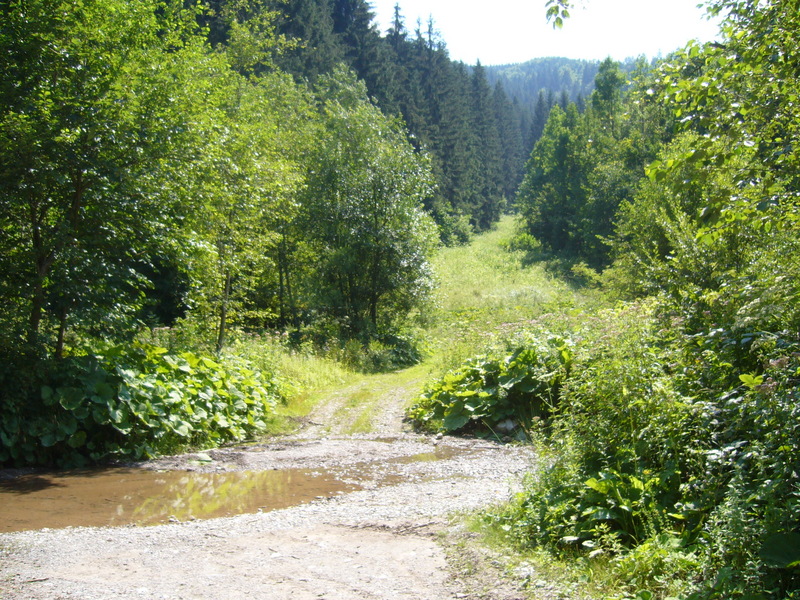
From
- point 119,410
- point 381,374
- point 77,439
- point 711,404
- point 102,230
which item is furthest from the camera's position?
point 381,374

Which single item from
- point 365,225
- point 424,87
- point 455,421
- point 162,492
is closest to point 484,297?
point 365,225

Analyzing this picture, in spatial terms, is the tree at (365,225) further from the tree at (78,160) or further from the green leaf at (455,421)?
the tree at (78,160)

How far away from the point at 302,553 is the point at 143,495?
114 inches

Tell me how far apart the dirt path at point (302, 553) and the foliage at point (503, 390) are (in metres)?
2.31

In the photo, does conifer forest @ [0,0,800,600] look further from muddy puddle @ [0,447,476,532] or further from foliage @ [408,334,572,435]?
muddy puddle @ [0,447,476,532]

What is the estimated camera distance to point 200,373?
10.6m

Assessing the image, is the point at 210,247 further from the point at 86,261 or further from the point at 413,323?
the point at 413,323

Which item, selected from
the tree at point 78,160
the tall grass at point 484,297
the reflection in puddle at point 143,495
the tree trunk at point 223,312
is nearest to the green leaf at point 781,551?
the reflection in puddle at point 143,495

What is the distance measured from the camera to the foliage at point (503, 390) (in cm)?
1009

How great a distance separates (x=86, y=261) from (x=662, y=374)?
24.3 feet

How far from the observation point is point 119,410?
846cm

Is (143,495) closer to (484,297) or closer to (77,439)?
(77,439)

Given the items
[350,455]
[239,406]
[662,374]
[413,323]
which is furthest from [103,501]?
[413,323]

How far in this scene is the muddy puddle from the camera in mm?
6277
